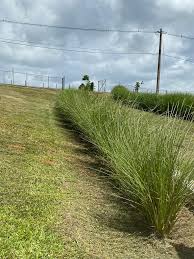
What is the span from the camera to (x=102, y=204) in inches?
217

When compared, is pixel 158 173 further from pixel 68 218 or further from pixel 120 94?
pixel 120 94

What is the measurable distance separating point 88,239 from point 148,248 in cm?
54

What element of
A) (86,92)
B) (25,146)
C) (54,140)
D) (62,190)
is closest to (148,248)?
(62,190)

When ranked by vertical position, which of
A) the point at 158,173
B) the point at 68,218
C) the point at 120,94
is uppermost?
the point at 120,94

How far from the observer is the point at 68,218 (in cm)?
474

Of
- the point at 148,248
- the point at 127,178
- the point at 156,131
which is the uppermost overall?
the point at 156,131

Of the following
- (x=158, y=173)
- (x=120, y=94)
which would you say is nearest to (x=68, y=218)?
(x=158, y=173)

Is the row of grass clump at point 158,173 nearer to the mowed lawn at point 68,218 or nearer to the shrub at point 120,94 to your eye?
the mowed lawn at point 68,218

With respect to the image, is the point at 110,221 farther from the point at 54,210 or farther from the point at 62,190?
the point at 62,190

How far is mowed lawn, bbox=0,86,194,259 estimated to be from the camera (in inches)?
161

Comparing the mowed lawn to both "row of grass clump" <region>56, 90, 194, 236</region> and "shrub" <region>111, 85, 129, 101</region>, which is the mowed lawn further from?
"shrub" <region>111, 85, 129, 101</region>

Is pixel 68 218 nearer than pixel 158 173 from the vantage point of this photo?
No

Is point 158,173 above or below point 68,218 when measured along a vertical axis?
above

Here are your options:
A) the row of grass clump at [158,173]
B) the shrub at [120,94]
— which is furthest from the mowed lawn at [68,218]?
the shrub at [120,94]
